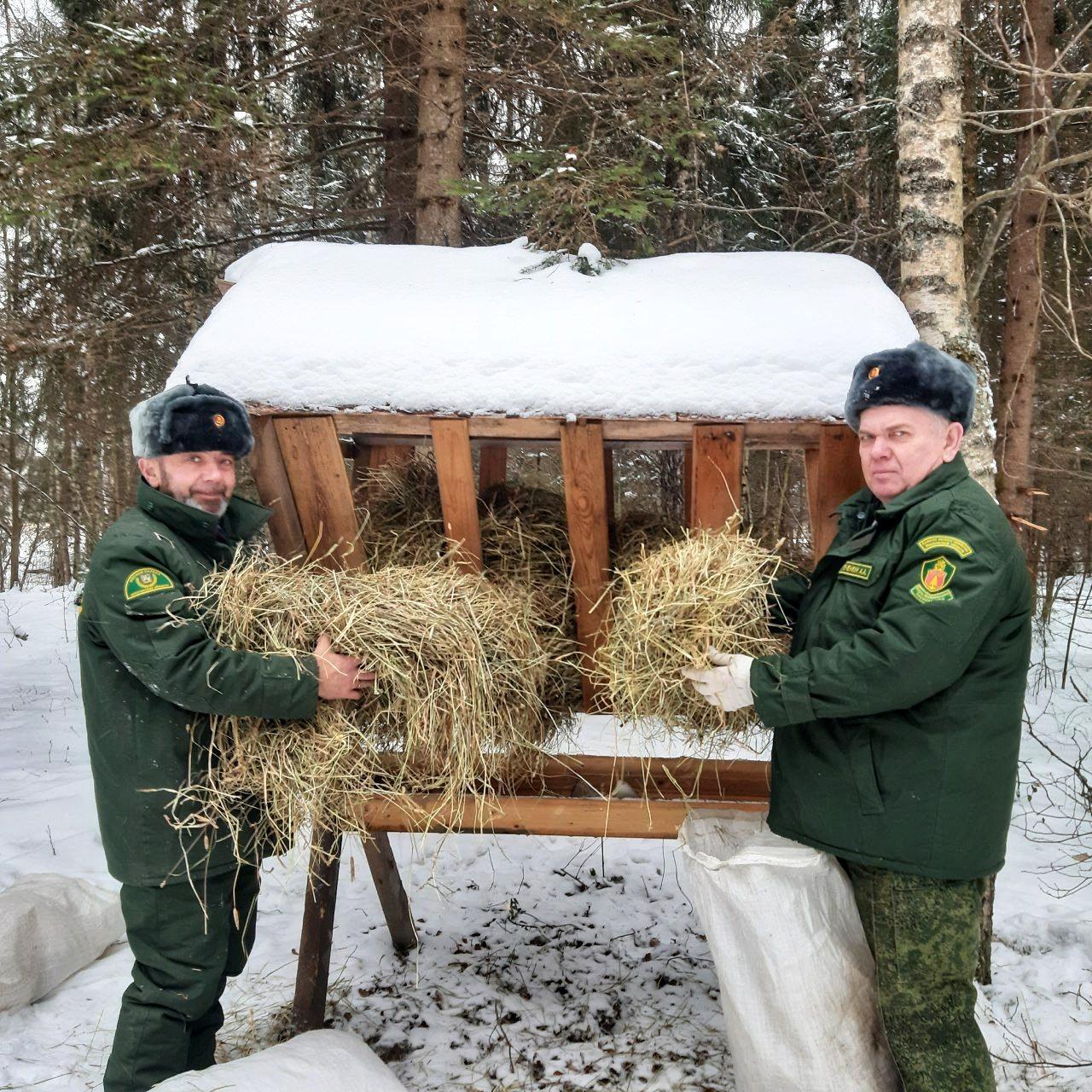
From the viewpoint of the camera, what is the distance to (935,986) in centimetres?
215

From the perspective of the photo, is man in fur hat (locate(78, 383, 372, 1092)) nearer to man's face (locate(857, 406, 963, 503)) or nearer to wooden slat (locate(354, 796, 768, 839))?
→ wooden slat (locate(354, 796, 768, 839))

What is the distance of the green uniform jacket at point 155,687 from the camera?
2.29m

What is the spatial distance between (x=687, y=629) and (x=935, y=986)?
1015mm

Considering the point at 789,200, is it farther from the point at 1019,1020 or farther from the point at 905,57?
the point at 1019,1020

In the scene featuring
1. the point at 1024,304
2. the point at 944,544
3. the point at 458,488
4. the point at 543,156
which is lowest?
the point at 944,544

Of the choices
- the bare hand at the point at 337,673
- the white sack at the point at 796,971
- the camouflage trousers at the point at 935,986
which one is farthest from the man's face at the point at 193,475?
the camouflage trousers at the point at 935,986

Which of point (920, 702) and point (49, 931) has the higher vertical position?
point (920, 702)

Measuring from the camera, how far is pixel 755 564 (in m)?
2.43

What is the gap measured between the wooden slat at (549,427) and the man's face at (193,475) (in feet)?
0.76

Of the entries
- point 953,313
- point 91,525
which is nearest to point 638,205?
point 953,313

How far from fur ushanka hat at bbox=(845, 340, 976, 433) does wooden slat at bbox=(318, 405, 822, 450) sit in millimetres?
364

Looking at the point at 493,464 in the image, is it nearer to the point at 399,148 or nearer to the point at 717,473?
the point at 717,473

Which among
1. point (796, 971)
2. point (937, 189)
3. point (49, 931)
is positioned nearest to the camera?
point (796, 971)

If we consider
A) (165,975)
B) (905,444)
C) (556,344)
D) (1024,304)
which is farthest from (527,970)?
(1024,304)
